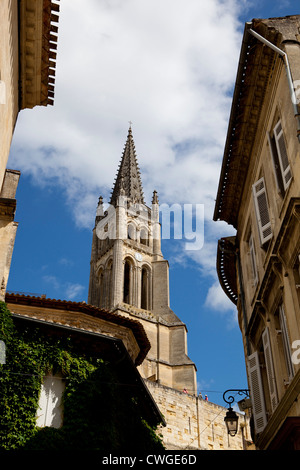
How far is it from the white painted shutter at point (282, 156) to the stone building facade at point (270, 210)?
0.8 inches

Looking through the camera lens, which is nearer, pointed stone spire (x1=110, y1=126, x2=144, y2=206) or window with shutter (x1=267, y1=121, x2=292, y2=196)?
window with shutter (x1=267, y1=121, x2=292, y2=196)

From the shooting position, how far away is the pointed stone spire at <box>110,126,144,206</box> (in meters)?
65.2

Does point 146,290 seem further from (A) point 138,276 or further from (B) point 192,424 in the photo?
(B) point 192,424

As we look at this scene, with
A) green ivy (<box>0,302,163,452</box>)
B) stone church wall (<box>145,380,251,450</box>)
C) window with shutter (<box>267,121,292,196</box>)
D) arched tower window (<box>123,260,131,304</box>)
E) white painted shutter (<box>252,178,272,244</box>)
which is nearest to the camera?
window with shutter (<box>267,121,292,196</box>)

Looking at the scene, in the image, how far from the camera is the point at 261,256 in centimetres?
1168

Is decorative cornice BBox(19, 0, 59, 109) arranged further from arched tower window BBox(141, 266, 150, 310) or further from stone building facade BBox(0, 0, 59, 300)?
arched tower window BBox(141, 266, 150, 310)

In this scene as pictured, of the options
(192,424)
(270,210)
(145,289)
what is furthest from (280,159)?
(145,289)

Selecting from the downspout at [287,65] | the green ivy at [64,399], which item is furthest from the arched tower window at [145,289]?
the downspout at [287,65]

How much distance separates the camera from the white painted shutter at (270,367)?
411 inches

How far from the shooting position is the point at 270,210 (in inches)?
431

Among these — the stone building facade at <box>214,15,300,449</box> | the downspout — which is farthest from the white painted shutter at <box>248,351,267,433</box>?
the downspout

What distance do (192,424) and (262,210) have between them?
2231cm

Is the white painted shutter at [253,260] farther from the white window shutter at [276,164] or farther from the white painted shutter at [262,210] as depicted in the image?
the white window shutter at [276,164]
